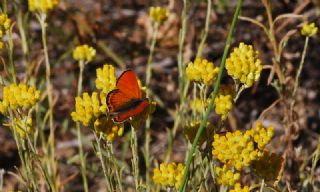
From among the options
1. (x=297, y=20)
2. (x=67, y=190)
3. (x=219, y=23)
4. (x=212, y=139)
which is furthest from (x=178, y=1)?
(x=212, y=139)

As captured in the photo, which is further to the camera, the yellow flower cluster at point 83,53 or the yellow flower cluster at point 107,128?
the yellow flower cluster at point 83,53

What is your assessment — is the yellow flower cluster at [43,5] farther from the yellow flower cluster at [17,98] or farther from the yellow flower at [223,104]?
the yellow flower at [223,104]

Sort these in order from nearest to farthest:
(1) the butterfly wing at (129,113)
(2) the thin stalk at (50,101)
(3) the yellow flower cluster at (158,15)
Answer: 1. (1) the butterfly wing at (129,113)
2. (2) the thin stalk at (50,101)
3. (3) the yellow flower cluster at (158,15)

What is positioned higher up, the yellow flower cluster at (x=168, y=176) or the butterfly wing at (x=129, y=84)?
the butterfly wing at (x=129, y=84)

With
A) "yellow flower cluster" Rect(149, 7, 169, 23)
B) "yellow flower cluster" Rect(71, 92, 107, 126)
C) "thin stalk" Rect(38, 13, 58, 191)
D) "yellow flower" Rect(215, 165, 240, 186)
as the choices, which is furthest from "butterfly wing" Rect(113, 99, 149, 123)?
"yellow flower cluster" Rect(149, 7, 169, 23)

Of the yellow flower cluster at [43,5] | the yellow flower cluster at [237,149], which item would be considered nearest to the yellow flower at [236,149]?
the yellow flower cluster at [237,149]

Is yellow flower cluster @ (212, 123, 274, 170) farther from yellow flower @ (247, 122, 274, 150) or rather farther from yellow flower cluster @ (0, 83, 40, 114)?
yellow flower cluster @ (0, 83, 40, 114)

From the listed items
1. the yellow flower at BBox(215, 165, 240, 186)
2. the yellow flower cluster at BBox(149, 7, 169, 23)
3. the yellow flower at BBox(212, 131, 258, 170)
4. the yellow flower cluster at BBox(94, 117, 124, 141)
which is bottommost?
the yellow flower at BBox(215, 165, 240, 186)
